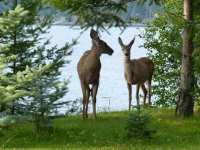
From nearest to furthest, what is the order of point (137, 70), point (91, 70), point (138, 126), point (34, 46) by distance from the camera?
point (138, 126)
point (34, 46)
point (91, 70)
point (137, 70)

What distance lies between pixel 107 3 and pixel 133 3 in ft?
4.42

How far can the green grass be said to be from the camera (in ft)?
40.1

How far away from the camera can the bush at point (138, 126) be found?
12867 millimetres

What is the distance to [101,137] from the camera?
13.5 metres

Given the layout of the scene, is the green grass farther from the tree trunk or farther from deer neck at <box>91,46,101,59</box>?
deer neck at <box>91,46,101,59</box>

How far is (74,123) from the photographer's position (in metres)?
16.2

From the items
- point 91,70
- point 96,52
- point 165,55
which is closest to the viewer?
point 91,70

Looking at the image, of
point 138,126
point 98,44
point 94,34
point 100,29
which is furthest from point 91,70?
point 138,126

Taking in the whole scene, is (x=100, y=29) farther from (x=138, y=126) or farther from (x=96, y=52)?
(x=138, y=126)

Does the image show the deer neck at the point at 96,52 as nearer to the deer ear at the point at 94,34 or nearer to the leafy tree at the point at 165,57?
the deer ear at the point at 94,34

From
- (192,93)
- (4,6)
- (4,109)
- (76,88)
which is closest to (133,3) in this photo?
(192,93)

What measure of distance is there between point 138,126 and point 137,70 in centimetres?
875

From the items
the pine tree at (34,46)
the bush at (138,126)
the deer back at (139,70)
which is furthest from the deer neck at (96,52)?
the bush at (138,126)

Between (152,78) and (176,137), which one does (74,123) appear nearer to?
(176,137)
